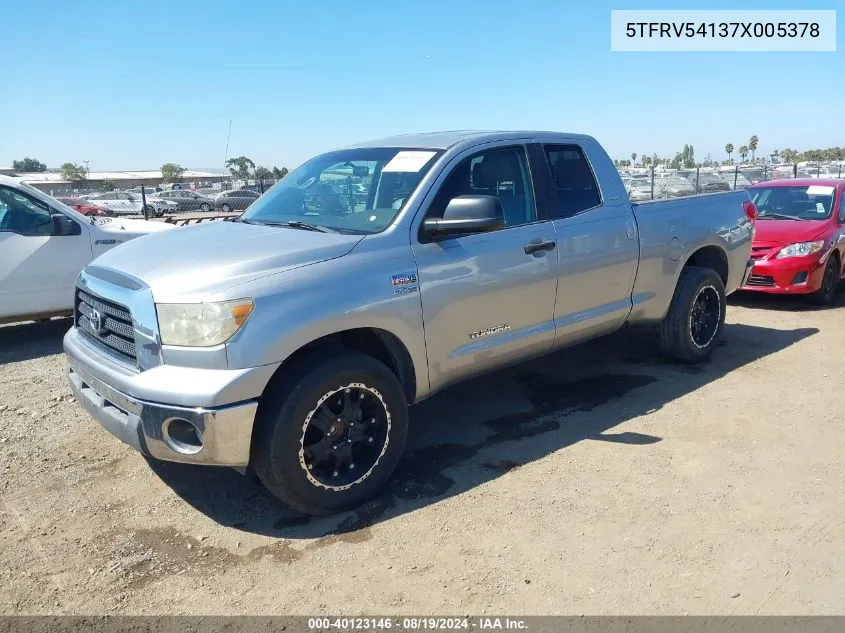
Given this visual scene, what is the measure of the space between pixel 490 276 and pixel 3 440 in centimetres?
343

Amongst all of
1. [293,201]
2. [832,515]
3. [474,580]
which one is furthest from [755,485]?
[293,201]

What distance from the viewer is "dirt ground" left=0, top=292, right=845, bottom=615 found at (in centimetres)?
289

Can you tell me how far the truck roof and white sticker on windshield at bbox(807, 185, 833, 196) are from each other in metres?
5.73

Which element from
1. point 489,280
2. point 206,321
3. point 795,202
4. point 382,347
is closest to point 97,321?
point 206,321

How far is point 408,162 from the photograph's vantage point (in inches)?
165

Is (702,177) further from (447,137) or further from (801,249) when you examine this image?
(447,137)

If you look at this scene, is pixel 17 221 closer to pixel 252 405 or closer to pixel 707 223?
pixel 252 405

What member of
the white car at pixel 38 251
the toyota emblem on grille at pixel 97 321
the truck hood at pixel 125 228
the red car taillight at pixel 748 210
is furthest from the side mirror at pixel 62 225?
the red car taillight at pixel 748 210

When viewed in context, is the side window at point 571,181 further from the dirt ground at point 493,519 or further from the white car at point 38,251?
the white car at point 38,251

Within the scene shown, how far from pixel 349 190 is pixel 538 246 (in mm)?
1252

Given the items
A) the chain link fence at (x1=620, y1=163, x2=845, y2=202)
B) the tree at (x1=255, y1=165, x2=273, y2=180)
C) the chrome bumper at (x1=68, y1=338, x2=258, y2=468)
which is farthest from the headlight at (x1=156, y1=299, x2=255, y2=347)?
the tree at (x1=255, y1=165, x2=273, y2=180)

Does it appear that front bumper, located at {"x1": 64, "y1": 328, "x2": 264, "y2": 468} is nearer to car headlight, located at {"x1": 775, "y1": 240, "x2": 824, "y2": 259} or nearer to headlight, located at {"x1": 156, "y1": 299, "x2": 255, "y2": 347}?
headlight, located at {"x1": 156, "y1": 299, "x2": 255, "y2": 347}

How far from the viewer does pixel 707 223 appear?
5727 millimetres

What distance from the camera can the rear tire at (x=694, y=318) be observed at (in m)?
5.59
